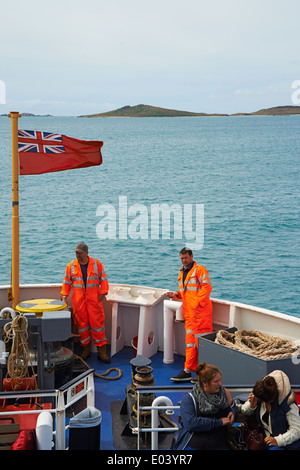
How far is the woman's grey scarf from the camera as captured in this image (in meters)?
4.13

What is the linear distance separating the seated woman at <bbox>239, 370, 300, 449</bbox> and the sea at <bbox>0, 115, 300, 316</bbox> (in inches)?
690

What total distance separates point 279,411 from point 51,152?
4778mm

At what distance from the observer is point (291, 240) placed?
32.0m

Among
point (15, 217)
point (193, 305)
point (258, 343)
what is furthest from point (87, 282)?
point (258, 343)

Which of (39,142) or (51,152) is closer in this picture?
(39,142)

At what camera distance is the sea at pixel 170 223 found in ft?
85.7

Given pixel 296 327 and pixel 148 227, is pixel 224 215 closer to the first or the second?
pixel 148 227

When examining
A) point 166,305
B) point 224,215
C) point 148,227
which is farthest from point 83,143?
point 224,215

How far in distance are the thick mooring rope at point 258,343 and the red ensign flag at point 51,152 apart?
3.10 m

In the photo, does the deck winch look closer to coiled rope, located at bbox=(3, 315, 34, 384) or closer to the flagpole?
coiled rope, located at bbox=(3, 315, 34, 384)

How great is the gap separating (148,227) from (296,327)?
2971 centimetres

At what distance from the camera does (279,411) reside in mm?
4277

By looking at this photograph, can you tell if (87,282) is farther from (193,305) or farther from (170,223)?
(170,223)

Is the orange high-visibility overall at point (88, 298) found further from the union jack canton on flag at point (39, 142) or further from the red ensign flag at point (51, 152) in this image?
the union jack canton on flag at point (39, 142)
